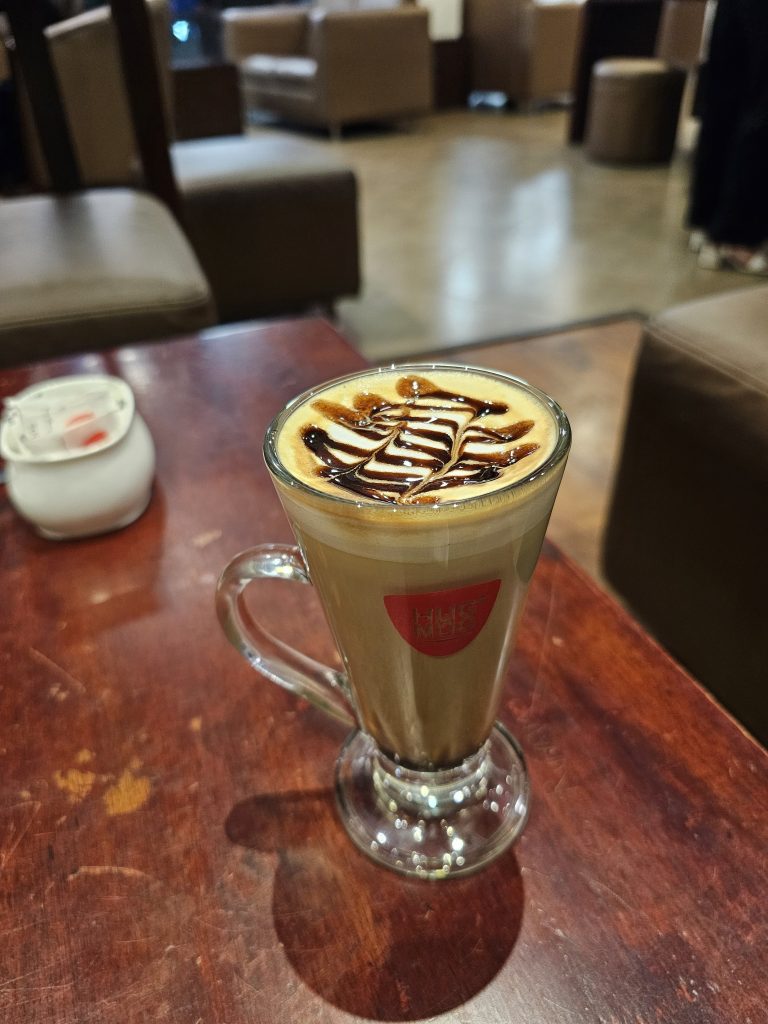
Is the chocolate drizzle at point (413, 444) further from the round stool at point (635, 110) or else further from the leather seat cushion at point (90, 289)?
the round stool at point (635, 110)

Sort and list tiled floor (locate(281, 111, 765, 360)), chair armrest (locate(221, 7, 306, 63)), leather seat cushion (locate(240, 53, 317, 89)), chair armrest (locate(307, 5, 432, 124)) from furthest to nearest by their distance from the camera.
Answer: chair armrest (locate(221, 7, 306, 63))
leather seat cushion (locate(240, 53, 317, 89))
chair armrest (locate(307, 5, 432, 124))
tiled floor (locate(281, 111, 765, 360))

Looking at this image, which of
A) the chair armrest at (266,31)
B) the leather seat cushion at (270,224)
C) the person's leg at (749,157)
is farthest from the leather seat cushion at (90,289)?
the chair armrest at (266,31)

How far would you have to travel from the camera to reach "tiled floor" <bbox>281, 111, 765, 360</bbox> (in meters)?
2.39

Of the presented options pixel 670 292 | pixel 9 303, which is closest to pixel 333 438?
pixel 9 303

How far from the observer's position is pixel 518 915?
394 millimetres

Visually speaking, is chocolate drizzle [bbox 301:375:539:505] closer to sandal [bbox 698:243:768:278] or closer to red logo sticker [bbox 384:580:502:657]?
red logo sticker [bbox 384:580:502:657]

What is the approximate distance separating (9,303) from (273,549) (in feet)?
3.58

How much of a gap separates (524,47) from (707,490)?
5.19 m

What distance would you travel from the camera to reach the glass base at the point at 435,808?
16.8 inches

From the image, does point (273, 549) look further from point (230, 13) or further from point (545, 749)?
point (230, 13)

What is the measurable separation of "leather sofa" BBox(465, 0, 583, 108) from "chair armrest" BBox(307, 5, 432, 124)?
75 centimetres

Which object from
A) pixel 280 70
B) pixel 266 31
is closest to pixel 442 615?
pixel 280 70

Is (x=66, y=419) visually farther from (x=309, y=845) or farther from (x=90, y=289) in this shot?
(x=90, y=289)

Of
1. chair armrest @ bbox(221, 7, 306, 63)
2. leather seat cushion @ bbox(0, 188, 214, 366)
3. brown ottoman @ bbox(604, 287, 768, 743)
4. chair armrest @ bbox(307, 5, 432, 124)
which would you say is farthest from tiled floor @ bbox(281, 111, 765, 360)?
brown ottoman @ bbox(604, 287, 768, 743)
